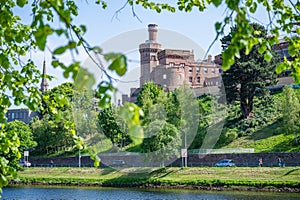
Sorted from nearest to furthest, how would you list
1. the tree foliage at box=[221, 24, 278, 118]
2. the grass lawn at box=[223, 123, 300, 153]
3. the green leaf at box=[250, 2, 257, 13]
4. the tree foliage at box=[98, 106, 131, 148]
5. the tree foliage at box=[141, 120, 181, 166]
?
the green leaf at box=[250, 2, 257, 13] → the tree foliage at box=[141, 120, 181, 166] → the grass lawn at box=[223, 123, 300, 153] → the tree foliage at box=[221, 24, 278, 118] → the tree foliage at box=[98, 106, 131, 148]

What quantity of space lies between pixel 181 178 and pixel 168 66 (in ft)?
152

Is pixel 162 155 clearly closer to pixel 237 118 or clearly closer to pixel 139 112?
pixel 237 118

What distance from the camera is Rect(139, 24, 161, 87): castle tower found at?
88175 mm

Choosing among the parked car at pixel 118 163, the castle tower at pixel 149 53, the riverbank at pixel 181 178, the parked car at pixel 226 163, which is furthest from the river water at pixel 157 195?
the castle tower at pixel 149 53

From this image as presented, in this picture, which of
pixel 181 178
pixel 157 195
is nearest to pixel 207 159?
pixel 181 178

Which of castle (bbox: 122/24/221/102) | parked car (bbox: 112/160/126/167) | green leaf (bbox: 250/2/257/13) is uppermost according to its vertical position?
castle (bbox: 122/24/221/102)

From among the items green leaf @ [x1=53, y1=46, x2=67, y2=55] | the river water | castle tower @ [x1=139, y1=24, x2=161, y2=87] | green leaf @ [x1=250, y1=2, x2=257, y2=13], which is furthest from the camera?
castle tower @ [x1=139, y1=24, x2=161, y2=87]

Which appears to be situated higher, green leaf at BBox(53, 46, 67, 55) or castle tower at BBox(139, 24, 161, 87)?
castle tower at BBox(139, 24, 161, 87)

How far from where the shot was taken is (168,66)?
271ft

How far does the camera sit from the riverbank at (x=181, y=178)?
32.9 m

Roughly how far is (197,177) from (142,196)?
8.41 m

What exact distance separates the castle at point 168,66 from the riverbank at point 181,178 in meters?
36.8

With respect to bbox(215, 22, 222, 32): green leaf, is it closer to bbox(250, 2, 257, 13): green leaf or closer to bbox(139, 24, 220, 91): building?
bbox(250, 2, 257, 13): green leaf

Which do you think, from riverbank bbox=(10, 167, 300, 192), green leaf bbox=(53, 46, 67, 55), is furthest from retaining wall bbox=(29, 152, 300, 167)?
green leaf bbox=(53, 46, 67, 55)
